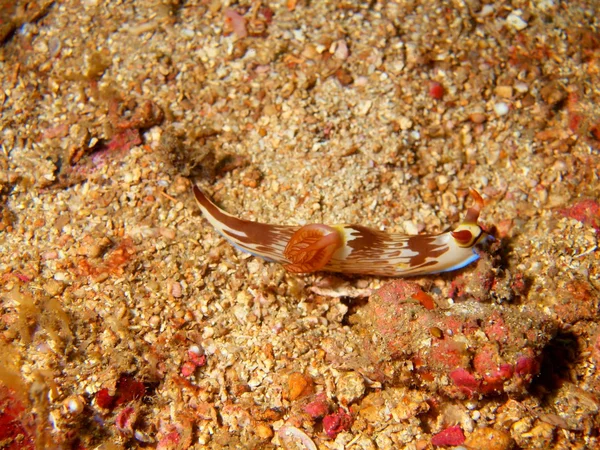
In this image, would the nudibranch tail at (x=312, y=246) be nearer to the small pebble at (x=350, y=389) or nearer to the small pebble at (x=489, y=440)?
the small pebble at (x=350, y=389)

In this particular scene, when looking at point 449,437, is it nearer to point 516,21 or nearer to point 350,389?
point 350,389

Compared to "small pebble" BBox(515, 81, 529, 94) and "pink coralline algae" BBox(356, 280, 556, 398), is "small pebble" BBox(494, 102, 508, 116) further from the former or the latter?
"pink coralline algae" BBox(356, 280, 556, 398)

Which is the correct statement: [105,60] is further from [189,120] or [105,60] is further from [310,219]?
[310,219]

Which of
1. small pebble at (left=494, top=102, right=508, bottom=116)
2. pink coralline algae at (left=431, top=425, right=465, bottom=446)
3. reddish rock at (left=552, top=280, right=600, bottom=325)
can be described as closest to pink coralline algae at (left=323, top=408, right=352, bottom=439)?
pink coralline algae at (left=431, top=425, right=465, bottom=446)

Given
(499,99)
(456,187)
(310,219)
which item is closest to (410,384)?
(310,219)

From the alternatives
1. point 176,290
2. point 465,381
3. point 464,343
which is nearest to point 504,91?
point 464,343

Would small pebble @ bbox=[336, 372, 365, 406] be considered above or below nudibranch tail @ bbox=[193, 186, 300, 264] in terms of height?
below

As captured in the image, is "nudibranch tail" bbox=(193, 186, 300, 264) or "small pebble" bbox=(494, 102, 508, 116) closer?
"nudibranch tail" bbox=(193, 186, 300, 264)

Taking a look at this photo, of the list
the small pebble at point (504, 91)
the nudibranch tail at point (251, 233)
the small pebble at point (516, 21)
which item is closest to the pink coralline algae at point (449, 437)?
the nudibranch tail at point (251, 233)
